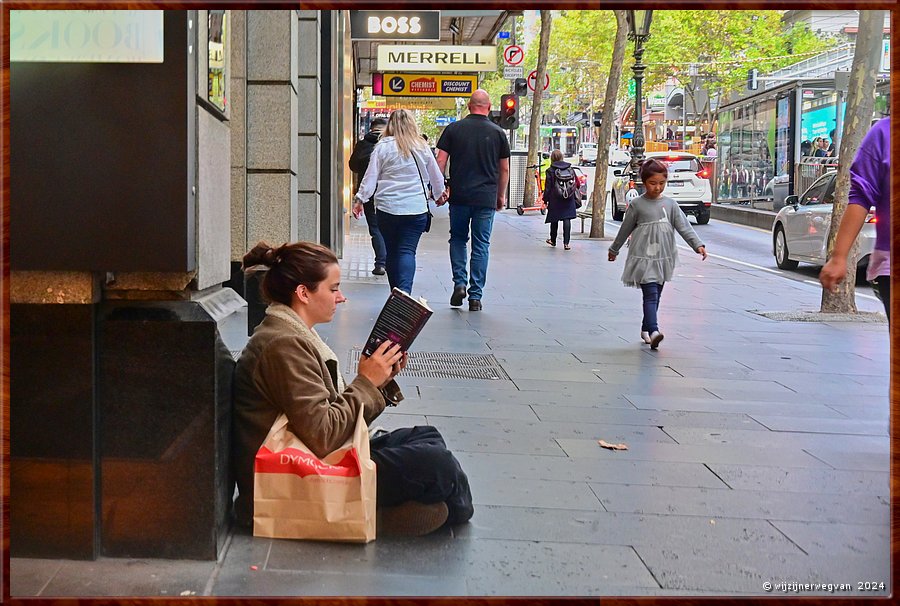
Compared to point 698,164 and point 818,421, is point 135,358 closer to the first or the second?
point 818,421

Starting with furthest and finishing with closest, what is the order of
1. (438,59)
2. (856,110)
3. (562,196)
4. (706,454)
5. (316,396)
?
(438,59) → (562,196) → (856,110) → (706,454) → (316,396)

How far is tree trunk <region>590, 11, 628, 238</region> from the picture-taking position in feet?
71.3

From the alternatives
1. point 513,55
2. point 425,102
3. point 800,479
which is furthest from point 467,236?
point 513,55

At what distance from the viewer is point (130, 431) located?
3.34 m

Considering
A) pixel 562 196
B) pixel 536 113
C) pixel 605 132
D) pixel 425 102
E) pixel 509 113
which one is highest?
pixel 536 113

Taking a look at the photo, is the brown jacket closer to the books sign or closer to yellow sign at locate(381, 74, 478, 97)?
the books sign

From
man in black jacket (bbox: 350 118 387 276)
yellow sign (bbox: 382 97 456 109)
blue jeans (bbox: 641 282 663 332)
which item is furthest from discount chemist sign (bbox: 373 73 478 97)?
blue jeans (bbox: 641 282 663 332)

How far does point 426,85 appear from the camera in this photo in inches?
1064

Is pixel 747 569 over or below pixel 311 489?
below

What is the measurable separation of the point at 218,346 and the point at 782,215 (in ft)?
47.7

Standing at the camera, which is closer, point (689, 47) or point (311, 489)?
point (311, 489)

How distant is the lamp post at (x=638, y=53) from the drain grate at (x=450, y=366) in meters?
12.6

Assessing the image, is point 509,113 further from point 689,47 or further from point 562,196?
point 689,47

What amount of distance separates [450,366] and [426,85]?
20.6 m
